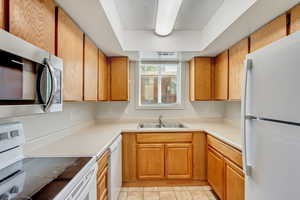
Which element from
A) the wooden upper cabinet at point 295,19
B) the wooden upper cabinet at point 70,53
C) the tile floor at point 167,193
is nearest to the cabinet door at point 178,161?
the tile floor at point 167,193

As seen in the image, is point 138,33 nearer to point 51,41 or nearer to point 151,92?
point 151,92

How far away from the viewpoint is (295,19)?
4.37 feet

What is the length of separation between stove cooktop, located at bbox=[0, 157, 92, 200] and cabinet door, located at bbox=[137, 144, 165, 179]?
4.78 ft

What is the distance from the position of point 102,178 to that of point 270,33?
1.99m

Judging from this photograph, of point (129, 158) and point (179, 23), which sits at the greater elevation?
point (179, 23)

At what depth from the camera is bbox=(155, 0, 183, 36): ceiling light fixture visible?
5.35 feet

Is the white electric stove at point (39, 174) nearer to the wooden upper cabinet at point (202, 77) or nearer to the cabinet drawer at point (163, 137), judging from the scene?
the cabinet drawer at point (163, 137)

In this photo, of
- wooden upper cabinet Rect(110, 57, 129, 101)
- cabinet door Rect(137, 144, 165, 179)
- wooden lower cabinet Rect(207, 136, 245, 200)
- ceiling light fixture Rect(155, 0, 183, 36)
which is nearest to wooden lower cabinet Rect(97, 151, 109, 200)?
cabinet door Rect(137, 144, 165, 179)

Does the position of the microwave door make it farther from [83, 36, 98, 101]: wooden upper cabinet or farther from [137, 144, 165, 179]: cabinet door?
[137, 144, 165, 179]: cabinet door

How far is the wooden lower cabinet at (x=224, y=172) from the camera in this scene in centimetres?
164

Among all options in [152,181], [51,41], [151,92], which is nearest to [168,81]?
[151,92]

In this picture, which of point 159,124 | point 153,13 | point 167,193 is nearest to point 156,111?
point 159,124

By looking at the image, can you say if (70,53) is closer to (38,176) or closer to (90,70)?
(90,70)

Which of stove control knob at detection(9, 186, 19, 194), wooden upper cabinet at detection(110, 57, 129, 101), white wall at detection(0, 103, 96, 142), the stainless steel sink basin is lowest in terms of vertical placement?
the stainless steel sink basin
